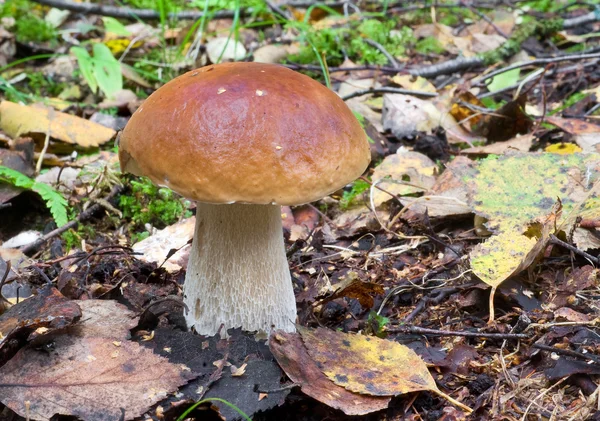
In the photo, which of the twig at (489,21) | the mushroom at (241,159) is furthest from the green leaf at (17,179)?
the twig at (489,21)

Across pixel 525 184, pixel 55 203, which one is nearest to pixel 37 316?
pixel 55 203

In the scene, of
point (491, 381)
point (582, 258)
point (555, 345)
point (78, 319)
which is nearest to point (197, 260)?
point (78, 319)

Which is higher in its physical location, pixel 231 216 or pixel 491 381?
pixel 231 216

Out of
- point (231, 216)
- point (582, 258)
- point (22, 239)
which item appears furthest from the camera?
point (22, 239)

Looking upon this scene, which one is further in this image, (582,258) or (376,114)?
(376,114)

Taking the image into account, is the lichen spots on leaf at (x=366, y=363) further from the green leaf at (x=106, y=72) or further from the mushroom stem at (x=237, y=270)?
the green leaf at (x=106, y=72)

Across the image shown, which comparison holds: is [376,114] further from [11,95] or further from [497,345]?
[11,95]

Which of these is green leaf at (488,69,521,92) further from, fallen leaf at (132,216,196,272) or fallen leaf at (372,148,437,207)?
fallen leaf at (132,216,196,272)

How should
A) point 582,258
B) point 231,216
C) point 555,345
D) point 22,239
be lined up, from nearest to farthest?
point 555,345
point 231,216
point 582,258
point 22,239
